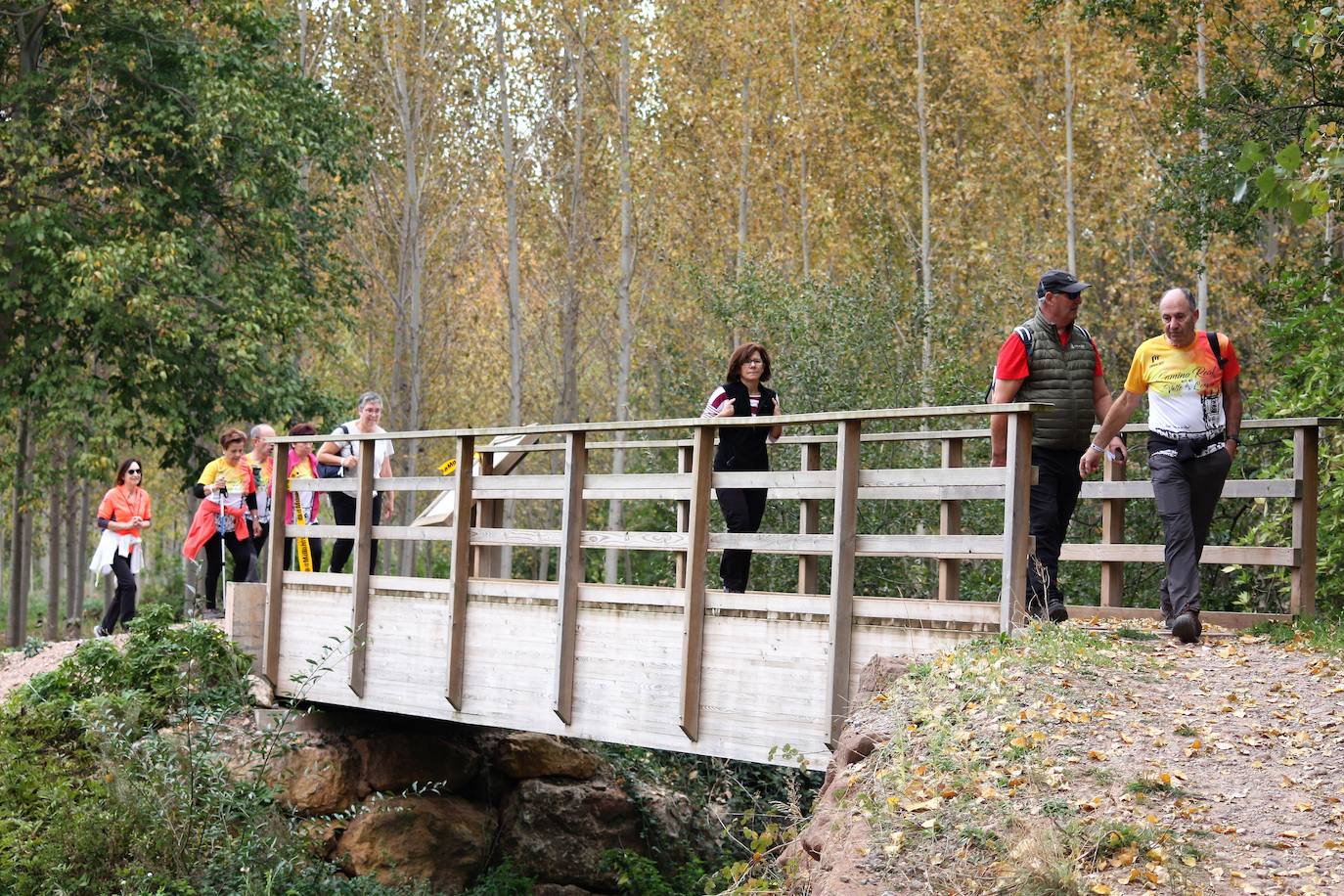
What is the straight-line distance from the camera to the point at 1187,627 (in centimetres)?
770

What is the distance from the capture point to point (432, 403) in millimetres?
33281

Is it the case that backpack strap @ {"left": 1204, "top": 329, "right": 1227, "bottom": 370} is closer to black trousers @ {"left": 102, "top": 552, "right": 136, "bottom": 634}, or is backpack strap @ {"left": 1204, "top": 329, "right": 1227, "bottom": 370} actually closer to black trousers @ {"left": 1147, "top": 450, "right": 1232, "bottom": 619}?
black trousers @ {"left": 1147, "top": 450, "right": 1232, "bottom": 619}

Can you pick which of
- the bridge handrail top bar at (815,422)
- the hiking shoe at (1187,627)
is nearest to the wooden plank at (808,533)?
the bridge handrail top bar at (815,422)

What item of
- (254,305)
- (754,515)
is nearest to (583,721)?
(754,515)

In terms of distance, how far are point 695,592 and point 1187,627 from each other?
2634mm

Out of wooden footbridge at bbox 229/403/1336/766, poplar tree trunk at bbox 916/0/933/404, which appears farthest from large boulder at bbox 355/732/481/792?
poplar tree trunk at bbox 916/0/933/404

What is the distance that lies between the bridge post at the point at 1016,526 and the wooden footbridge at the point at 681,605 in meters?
0.01

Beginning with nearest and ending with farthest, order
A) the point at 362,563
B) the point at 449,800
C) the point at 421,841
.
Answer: the point at 362,563 < the point at 421,841 < the point at 449,800

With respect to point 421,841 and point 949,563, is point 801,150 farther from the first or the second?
point 949,563

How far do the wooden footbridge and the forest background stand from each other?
11.8 feet

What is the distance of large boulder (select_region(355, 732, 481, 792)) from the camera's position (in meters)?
12.1

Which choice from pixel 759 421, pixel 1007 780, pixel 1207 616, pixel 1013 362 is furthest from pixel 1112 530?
pixel 1007 780

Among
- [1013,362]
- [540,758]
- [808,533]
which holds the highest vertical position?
[1013,362]

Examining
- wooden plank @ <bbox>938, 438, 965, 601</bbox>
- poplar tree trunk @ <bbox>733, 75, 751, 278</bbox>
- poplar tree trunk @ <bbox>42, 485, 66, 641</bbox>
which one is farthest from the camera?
poplar tree trunk @ <bbox>733, 75, 751, 278</bbox>
